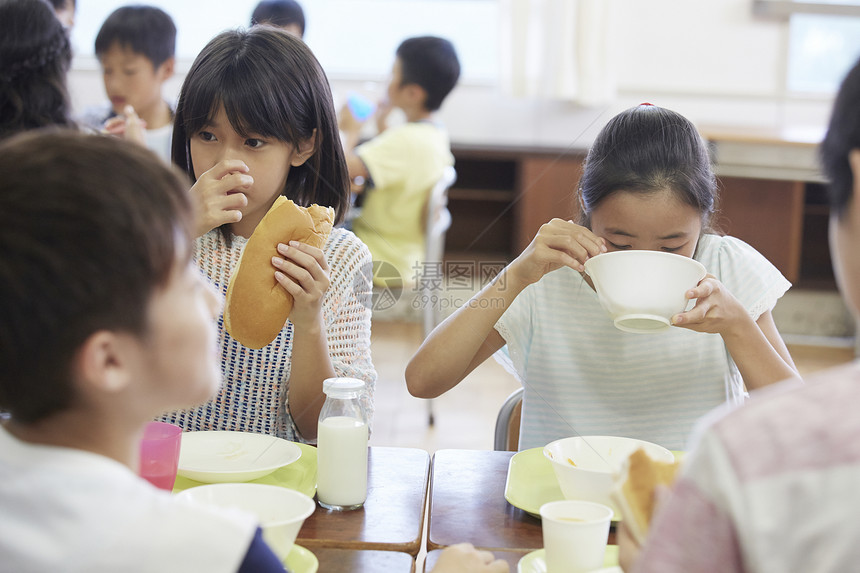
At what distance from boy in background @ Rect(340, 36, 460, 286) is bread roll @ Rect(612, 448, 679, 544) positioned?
191 centimetres

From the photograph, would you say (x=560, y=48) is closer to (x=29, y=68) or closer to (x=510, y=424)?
(x=29, y=68)

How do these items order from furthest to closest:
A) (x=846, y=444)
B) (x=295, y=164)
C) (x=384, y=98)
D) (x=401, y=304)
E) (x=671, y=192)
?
1. (x=401, y=304)
2. (x=384, y=98)
3. (x=295, y=164)
4. (x=671, y=192)
5. (x=846, y=444)

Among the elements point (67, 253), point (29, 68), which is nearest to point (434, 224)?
point (29, 68)

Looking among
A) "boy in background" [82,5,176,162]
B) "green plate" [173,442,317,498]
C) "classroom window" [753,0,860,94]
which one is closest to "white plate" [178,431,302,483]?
"green plate" [173,442,317,498]

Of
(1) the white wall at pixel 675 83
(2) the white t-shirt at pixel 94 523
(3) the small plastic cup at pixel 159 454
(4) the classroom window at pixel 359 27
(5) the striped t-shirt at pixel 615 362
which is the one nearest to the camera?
(2) the white t-shirt at pixel 94 523

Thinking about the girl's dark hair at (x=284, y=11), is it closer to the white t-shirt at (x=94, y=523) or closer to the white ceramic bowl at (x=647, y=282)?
the white ceramic bowl at (x=647, y=282)

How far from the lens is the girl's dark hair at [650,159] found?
113 centimetres

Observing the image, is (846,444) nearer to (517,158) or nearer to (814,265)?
(517,158)

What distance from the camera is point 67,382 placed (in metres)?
0.56

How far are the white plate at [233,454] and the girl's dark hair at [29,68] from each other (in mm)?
996

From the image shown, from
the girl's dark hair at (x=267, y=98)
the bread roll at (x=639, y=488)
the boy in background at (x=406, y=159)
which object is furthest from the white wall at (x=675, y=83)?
the bread roll at (x=639, y=488)

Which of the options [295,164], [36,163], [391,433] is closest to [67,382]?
[36,163]

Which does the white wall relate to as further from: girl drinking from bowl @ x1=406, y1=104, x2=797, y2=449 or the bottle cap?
the bottle cap

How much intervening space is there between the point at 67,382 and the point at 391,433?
7.29 feet
